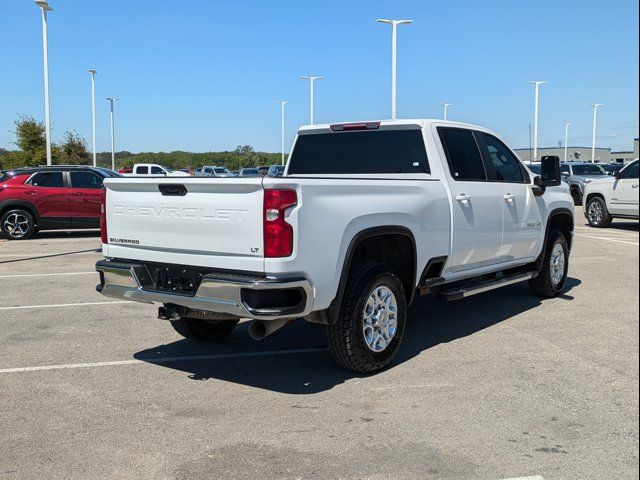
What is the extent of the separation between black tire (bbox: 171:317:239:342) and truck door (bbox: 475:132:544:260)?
296 cm

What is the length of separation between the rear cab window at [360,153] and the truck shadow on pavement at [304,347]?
1.65 m

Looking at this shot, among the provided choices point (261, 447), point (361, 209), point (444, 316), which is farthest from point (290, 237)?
point (444, 316)

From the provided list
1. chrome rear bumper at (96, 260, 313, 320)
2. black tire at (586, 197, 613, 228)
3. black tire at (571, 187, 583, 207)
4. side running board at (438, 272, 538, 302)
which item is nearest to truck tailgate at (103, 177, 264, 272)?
chrome rear bumper at (96, 260, 313, 320)

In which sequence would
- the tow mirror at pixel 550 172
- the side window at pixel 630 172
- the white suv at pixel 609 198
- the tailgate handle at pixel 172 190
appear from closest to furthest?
the tailgate handle at pixel 172 190
the tow mirror at pixel 550 172
the side window at pixel 630 172
the white suv at pixel 609 198

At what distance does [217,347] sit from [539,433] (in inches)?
124

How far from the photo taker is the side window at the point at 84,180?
15.8m

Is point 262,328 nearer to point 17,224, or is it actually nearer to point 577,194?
point 17,224

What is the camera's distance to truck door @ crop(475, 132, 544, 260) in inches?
271

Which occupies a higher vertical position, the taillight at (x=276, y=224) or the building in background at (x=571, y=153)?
the building in background at (x=571, y=153)

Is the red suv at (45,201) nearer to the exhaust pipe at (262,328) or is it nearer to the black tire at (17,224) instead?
the black tire at (17,224)

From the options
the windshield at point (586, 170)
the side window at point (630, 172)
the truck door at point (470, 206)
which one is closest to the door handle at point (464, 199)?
the truck door at point (470, 206)

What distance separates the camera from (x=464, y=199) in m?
6.07

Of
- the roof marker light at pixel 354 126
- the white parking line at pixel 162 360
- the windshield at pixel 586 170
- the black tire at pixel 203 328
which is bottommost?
the white parking line at pixel 162 360

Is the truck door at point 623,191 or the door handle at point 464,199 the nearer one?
the door handle at point 464,199
